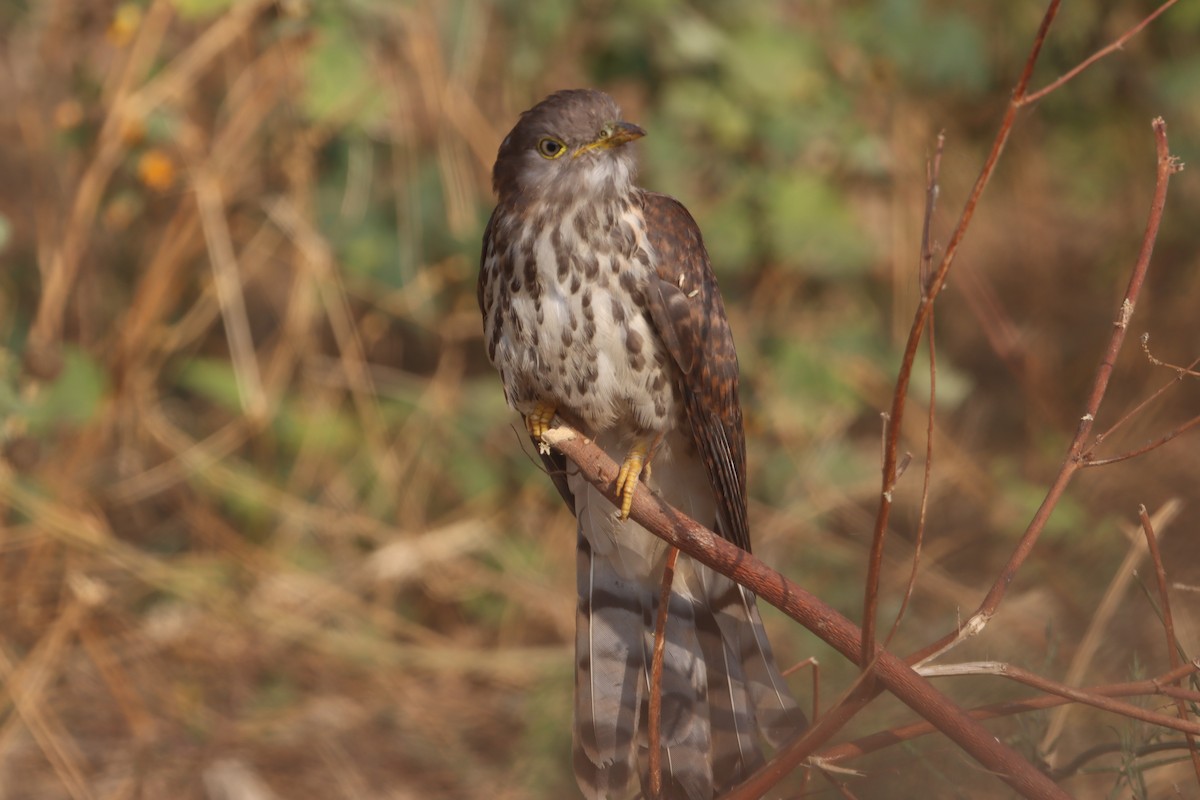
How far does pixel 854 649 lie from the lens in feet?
6.00

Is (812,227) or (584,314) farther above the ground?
(584,314)

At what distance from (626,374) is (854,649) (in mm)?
1083

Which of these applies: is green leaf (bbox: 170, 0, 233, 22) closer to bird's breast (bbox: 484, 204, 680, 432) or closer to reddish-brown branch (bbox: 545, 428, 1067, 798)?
bird's breast (bbox: 484, 204, 680, 432)

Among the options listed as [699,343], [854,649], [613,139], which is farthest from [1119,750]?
[613,139]

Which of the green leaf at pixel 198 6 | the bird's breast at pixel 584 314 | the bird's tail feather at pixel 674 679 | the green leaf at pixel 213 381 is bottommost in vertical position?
the green leaf at pixel 213 381

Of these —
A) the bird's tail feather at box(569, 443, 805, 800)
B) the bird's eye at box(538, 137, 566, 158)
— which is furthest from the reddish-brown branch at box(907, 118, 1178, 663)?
the bird's eye at box(538, 137, 566, 158)

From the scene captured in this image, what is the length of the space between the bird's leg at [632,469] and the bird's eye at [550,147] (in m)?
0.59

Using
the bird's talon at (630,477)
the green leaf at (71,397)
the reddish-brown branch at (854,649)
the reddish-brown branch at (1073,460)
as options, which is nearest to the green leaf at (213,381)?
the green leaf at (71,397)

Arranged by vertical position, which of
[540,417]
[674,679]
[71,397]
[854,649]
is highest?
[854,649]

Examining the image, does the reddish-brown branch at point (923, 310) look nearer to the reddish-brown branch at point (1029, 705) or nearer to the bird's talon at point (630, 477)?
the reddish-brown branch at point (1029, 705)

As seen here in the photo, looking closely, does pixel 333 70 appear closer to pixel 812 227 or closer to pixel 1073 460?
pixel 812 227

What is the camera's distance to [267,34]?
5.10 metres

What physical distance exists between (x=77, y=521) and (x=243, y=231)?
1282mm

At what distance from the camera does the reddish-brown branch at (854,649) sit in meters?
1.77
